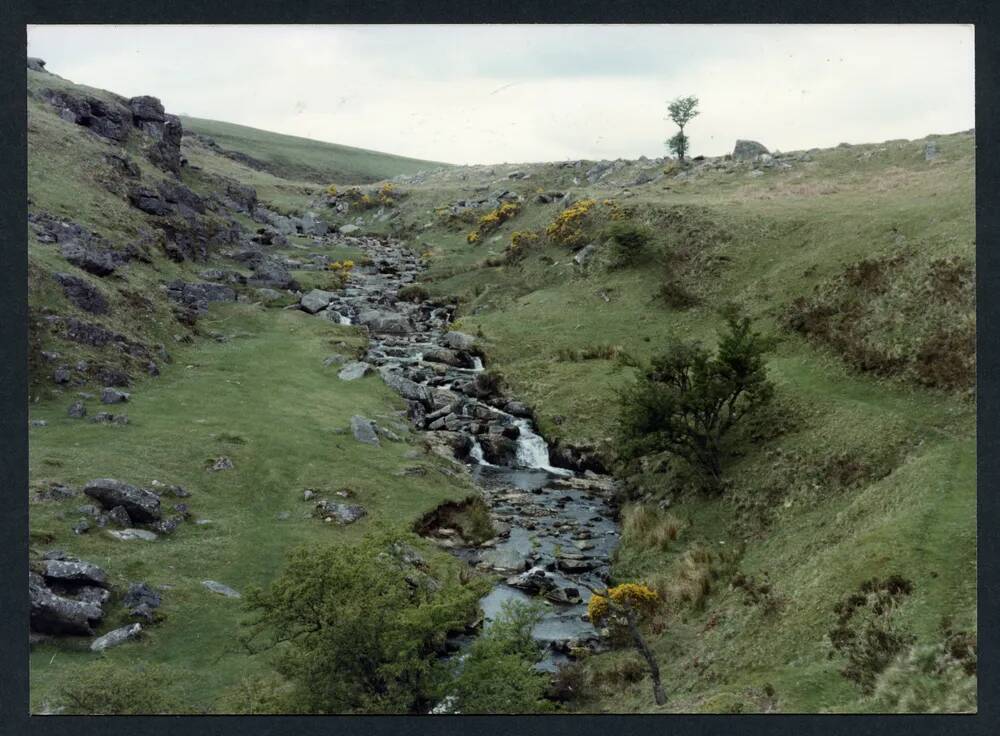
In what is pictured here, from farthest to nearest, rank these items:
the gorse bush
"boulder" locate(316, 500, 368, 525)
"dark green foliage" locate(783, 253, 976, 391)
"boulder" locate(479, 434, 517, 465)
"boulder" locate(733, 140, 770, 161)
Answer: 1. the gorse bush
2. "boulder" locate(733, 140, 770, 161)
3. "boulder" locate(479, 434, 517, 465)
4. "dark green foliage" locate(783, 253, 976, 391)
5. "boulder" locate(316, 500, 368, 525)

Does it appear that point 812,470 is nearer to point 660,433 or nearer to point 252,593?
point 660,433

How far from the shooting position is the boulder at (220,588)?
74.7 feet

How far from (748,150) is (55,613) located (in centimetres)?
8386

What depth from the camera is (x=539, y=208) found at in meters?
85.9

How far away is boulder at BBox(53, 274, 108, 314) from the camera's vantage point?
132ft

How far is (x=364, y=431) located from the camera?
36.5m

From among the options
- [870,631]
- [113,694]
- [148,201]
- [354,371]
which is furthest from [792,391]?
[148,201]

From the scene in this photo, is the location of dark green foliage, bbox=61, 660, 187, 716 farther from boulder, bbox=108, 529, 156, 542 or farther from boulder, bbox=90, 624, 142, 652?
boulder, bbox=108, 529, 156, 542

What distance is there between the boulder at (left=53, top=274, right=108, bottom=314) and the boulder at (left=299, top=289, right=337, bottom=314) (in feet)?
69.3

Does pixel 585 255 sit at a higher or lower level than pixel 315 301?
higher

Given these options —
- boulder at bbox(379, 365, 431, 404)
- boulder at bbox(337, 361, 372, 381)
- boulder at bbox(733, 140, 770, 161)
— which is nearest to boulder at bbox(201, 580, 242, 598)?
boulder at bbox(379, 365, 431, 404)

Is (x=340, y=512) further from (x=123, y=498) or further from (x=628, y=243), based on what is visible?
(x=628, y=243)

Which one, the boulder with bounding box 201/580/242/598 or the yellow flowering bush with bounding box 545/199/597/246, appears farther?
the yellow flowering bush with bounding box 545/199/597/246

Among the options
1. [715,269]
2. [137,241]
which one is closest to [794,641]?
[715,269]
